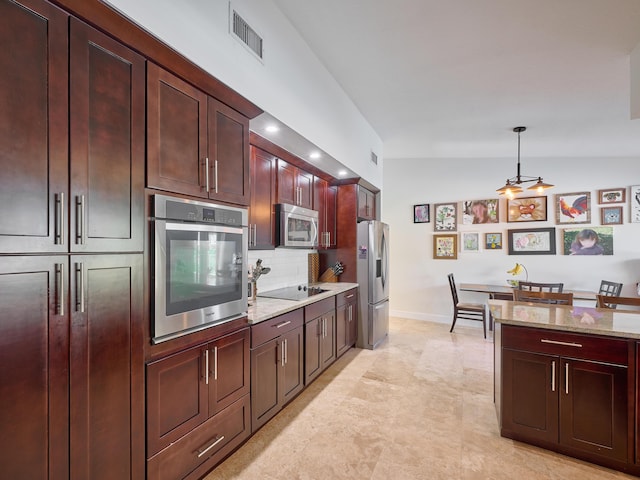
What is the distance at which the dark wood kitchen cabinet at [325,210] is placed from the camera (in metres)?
3.98

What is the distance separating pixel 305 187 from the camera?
367 centimetres

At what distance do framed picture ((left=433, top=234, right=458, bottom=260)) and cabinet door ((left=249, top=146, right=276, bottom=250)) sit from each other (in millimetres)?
3953

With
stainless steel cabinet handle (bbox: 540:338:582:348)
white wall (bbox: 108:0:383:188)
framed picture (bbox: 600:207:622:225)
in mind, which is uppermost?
white wall (bbox: 108:0:383:188)

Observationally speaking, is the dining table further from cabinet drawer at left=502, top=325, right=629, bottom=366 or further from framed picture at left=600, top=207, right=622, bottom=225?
cabinet drawer at left=502, top=325, right=629, bottom=366

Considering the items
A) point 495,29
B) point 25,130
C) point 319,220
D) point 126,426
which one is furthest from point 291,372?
point 495,29

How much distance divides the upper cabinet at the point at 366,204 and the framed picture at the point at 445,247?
1.65m

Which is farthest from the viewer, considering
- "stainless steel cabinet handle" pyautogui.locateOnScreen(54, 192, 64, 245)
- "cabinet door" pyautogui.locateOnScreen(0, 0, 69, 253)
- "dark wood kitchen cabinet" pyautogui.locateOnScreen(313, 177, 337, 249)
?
"dark wood kitchen cabinet" pyautogui.locateOnScreen(313, 177, 337, 249)

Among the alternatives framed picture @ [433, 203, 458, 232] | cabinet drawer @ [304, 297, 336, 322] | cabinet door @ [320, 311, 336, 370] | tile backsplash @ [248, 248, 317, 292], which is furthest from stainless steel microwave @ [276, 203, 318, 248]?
framed picture @ [433, 203, 458, 232]

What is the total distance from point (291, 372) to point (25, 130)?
241cm

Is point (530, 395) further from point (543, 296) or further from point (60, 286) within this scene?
point (60, 286)

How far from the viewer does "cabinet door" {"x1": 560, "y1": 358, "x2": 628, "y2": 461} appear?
195 cm

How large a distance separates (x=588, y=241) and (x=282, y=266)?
15.7ft

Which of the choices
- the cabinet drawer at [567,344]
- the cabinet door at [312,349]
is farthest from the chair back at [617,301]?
the cabinet door at [312,349]

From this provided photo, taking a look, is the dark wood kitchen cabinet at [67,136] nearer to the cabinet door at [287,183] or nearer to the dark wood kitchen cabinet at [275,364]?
the dark wood kitchen cabinet at [275,364]
